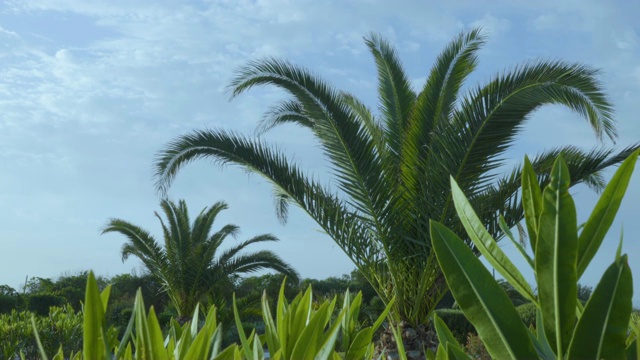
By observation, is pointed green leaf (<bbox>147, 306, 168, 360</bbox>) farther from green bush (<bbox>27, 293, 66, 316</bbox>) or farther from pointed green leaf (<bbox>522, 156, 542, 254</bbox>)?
green bush (<bbox>27, 293, 66, 316</bbox>)

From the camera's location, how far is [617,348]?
2.47ft

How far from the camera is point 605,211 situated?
82 cm

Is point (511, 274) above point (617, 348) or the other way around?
above

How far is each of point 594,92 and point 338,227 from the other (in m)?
3.80

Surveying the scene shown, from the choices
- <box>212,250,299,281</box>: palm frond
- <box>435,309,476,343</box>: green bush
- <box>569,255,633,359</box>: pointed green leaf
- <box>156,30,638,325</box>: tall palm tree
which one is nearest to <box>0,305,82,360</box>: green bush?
<box>156,30,638,325</box>: tall palm tree

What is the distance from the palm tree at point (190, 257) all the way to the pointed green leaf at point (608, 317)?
1637 cm

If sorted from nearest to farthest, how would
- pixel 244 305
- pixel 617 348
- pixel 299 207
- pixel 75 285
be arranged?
pixel 617 348, pixel 299 207, pixel 244 305, pixel 75 285

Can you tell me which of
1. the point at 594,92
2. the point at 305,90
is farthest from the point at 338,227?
the point at 594,92

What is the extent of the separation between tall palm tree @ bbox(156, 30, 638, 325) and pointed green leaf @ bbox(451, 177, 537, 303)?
7.25 meters

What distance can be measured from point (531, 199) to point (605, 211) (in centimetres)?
10

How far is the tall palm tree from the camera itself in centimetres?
822

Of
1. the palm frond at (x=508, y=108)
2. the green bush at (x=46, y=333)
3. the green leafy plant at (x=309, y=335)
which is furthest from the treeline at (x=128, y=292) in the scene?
the green leafy plant at (x=309, y=335)

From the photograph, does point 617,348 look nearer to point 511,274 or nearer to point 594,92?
point 511,274

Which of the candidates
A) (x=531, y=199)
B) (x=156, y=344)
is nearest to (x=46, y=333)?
(x=156, y=344)
